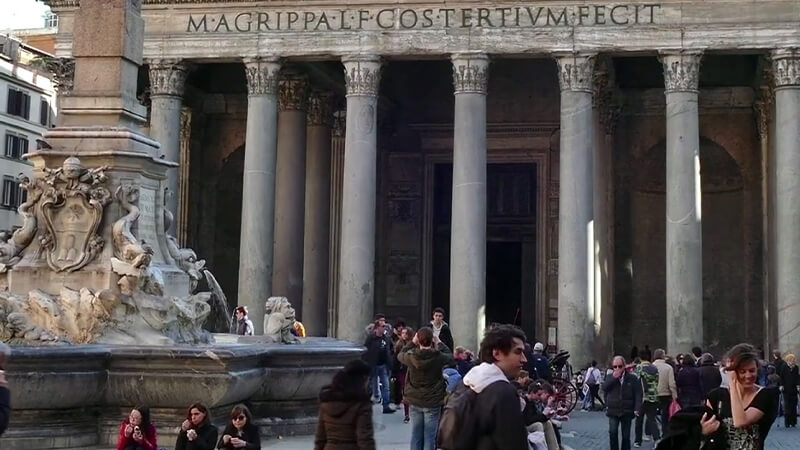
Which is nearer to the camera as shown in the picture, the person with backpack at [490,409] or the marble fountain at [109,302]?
the person with backpack at [490,409]

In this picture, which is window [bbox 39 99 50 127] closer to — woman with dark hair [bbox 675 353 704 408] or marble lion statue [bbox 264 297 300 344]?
marble lion statue [bbox 264 297 300 344]

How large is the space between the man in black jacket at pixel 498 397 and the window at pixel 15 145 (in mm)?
39173

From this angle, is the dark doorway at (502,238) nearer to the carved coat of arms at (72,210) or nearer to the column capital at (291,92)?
the column capital at (291,92)

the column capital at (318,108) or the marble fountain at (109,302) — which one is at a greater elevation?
the column capital at (318,108)

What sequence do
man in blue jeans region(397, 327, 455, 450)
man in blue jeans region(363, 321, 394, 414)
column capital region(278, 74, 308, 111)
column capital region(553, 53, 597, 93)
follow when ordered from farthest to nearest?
1. column capital region(278, 74, 308, 111)
2. column capital region(553, 53, 597, 93)
3. man in blue jeans region(363, 321, 394, 414)
4. man in blue jeans region(397, 327, 455, 450)

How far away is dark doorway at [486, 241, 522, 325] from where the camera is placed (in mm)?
33438

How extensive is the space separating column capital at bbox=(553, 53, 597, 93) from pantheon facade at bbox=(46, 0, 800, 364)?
0.16ft

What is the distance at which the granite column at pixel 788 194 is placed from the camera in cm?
2433

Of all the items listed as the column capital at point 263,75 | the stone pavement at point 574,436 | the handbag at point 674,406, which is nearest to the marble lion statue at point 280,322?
the stone pavement at point 574,436

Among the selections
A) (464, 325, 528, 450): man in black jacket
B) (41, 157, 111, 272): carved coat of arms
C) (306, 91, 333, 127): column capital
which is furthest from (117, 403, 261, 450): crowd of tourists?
(306, 91, 333, 127): column capital

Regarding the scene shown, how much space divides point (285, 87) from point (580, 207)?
8.83 metres

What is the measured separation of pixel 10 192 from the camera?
137 feet

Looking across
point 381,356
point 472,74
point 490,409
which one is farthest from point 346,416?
point 472,74

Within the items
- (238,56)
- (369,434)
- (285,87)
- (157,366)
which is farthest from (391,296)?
(369,434)
